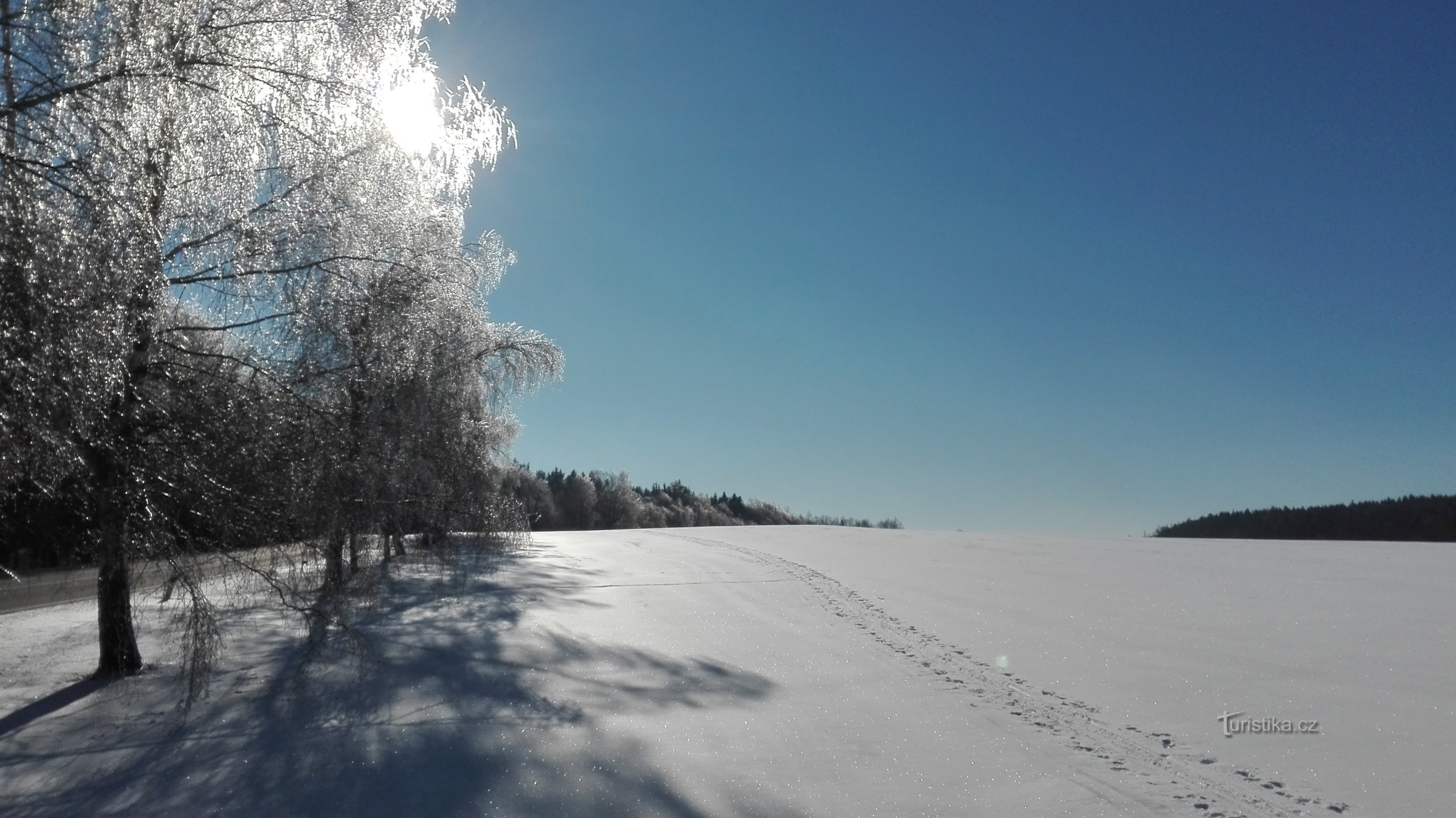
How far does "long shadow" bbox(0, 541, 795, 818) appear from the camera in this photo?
5.66 metres

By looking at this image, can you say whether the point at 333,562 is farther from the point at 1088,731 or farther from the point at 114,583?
the point at 1088,731

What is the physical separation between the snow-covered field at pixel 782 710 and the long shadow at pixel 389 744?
0.10 feet

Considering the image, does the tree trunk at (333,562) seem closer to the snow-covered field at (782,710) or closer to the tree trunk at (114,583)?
the snow-covered field at (782,710)

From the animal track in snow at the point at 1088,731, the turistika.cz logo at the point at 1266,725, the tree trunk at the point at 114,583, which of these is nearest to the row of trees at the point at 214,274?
the tree trunk at the point at 114,583

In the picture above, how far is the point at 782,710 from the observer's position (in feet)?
24.7

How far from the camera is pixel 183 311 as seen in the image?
8094 mm

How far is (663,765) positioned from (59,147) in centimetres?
489

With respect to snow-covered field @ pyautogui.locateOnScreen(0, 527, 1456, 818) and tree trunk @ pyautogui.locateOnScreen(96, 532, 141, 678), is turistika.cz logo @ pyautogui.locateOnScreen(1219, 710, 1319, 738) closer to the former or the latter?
snow-covered field @ pyautogui.locateOnScreen(0, 527, 1456, 818)

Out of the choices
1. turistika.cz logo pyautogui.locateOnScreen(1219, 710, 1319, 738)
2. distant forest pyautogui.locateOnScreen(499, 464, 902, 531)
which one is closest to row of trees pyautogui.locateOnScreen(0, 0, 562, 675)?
turistika.cz logo pyautogui.locateOnScreen(1219, 710, 1319, 738)

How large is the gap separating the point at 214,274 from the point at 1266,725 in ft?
28.5

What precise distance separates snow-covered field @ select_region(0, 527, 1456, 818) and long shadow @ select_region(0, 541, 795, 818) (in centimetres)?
3

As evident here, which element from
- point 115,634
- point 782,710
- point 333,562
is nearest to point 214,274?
point 333,562

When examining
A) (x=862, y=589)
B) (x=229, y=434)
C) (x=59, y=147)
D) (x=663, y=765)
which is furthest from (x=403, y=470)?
(x=862, y=589)

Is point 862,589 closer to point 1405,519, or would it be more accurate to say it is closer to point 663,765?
point 663,765
